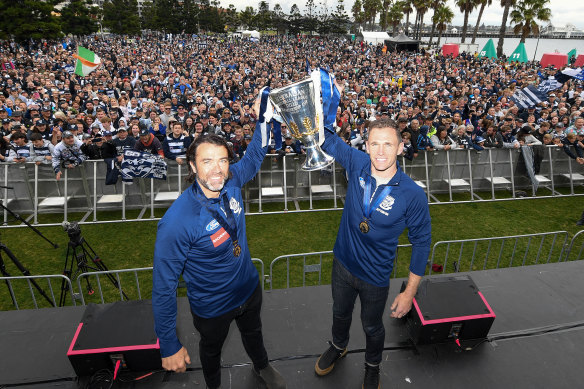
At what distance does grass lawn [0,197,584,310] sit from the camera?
6520 millimetres

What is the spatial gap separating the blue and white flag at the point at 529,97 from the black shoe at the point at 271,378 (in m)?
13.6

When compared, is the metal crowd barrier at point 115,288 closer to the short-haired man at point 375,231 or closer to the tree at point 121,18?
the short-haired man at point 375,231

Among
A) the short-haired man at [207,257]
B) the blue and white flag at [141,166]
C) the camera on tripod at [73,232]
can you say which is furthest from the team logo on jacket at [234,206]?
the blue and white flag at [141,166]

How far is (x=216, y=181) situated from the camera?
7.48 feet

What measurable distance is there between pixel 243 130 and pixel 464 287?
6.80 meters

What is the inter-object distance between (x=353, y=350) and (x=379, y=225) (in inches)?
67.5

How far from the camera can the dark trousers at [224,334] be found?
2617 millimetres

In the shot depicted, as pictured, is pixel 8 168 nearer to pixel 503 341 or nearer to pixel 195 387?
pixel 195 387

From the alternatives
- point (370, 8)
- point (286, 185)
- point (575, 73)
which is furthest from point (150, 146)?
point (370, 8)

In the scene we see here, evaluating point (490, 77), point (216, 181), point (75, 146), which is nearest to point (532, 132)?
point (216, 181)

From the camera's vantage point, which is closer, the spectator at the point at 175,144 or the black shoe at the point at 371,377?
the black shoe at the point at 371,377

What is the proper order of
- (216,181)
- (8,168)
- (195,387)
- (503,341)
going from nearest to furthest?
(216,181) → (195,387) → (503,341) → (8,168)

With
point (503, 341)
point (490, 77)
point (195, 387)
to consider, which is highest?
point (490, 77)

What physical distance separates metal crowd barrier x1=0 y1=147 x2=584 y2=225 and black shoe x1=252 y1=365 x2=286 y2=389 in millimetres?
5724
